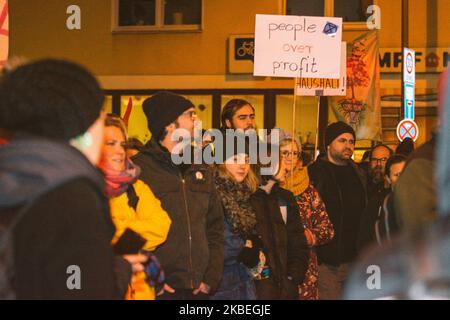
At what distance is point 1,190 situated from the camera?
2.65 meters

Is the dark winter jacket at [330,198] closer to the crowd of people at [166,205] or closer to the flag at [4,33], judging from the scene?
the crowd of people at [166,205]

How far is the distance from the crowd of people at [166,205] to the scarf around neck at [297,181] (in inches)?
Answer: 0.4

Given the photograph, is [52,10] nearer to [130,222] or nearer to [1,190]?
[130,222]

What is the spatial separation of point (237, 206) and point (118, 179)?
140cm

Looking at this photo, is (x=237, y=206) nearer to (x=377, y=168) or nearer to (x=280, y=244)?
(x=280, y=244)

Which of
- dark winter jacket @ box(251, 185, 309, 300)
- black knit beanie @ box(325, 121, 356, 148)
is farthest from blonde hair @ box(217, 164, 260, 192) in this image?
black knit beanie @ box(325, 121, 356, 148)

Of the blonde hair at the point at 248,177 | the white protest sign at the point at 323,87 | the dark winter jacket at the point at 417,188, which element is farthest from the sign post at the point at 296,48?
the dark winter jacket at the point at 417,188

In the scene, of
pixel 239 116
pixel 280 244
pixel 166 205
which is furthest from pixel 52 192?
pixel 239 116

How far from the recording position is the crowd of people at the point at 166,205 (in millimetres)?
2656

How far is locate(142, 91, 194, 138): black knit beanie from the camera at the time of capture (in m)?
5.88

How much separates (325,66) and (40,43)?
12.1m
